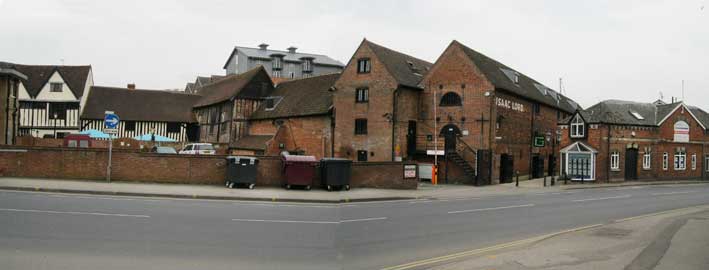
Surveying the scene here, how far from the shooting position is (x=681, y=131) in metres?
41.8

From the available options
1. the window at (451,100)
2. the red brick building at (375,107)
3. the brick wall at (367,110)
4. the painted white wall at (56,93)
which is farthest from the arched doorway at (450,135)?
the painted white wall at (56,93)

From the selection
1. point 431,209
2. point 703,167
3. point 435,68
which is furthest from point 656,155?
point 431,209

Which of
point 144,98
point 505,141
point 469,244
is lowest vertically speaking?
point 469,244

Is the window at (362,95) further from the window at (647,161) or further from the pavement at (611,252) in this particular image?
the pavement at (611,252)

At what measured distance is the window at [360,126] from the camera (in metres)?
35.6

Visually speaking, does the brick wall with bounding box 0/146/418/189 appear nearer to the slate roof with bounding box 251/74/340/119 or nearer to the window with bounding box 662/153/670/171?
the slate roof with bounding box 251/74/340/119

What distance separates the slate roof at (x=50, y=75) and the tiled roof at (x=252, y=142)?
15395 mm

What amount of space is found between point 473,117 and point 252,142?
56.9 feet

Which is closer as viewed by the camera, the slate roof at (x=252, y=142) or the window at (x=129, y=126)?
the slate roof at (x=252, y=142)

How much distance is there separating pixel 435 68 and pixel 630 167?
1650cm

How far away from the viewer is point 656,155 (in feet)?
131

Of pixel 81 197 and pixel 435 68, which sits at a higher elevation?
pixel 435 68

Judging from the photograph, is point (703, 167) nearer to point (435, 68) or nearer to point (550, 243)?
point (435, 68)

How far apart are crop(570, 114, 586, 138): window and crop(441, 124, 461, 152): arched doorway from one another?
1035cm
